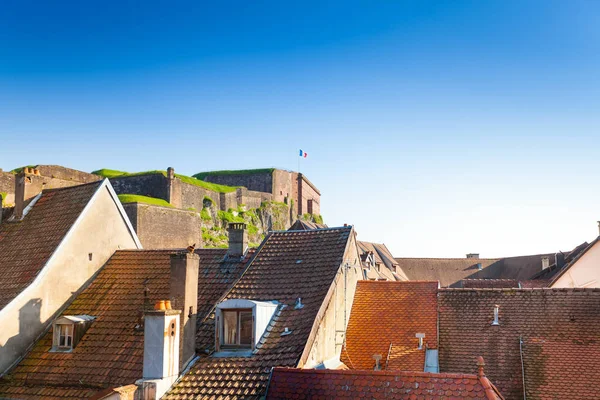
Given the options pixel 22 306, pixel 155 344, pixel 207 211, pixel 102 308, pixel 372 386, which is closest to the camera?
pixel 372 386

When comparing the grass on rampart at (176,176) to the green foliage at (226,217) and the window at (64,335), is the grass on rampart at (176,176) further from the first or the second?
the window at (64,335)

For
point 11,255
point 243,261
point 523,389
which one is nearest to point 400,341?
point 523,389

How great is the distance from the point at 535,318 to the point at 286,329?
952 cm

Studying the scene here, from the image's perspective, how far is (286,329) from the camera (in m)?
14.8

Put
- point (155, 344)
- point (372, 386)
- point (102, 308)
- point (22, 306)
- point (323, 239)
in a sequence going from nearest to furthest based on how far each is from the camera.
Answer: point (372, 386)
point (155, 344)
point (22, 306)
point (102, 308)
point (323, 239)

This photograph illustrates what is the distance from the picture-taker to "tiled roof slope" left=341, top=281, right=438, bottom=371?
725 inches

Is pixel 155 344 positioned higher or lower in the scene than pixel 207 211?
lower

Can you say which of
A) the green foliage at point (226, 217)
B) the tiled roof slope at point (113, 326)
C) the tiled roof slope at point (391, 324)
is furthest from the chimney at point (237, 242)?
the green foliage at point (226, 217)

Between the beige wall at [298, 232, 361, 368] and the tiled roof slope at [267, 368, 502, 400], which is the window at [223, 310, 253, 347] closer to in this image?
the beige wall at [298, 232, 361, 368]

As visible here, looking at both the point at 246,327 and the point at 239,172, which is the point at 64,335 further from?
the point at 239,172

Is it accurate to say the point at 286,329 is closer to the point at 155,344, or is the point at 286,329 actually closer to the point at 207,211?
the point at 155,344

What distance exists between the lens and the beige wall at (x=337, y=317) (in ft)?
49.2

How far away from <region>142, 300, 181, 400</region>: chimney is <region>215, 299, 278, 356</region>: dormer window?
1.55 m

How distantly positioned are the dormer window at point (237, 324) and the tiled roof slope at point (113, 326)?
1.42 meters
